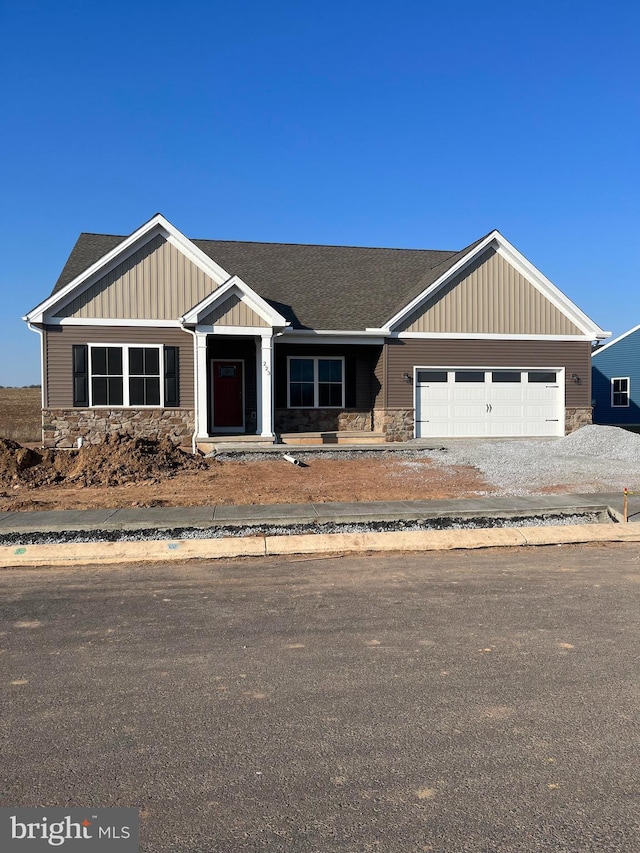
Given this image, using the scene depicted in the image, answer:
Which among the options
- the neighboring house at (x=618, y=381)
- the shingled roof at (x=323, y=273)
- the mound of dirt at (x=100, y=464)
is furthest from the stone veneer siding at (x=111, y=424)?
the neighboring house at (x=618, y=381)

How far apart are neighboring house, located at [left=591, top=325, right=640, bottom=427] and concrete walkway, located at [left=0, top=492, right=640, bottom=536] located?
24266 mm

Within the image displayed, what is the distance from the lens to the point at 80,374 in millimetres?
18891

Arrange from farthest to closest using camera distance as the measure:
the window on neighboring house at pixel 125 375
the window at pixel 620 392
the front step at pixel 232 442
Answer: the window at pixel 620 392 → the window on neighboring house at pixel 125 375 → the front step at pixel 232 442

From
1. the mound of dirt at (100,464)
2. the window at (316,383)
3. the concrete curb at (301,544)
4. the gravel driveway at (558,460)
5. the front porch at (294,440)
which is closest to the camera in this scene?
the concrete curb at (301,544)

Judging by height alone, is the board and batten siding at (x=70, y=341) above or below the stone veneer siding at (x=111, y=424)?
above

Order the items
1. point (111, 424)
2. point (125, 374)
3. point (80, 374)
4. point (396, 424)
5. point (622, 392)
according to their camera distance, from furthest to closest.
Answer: point (622, 392)
point (396, 424)
point (125, 374)
point (111, 424)
point (80, 374)

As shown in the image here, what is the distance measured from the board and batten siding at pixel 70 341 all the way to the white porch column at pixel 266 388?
7.74 ft

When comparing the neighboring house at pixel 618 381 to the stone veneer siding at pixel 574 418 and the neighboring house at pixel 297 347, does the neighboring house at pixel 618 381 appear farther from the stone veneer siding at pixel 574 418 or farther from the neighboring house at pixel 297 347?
the neighboring house at pixel 297 347

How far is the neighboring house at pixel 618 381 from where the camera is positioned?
32.7 metres

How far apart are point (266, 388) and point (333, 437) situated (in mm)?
2863

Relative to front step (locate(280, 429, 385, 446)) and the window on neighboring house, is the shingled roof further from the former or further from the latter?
front step (locate(280, 429, 385, 446))

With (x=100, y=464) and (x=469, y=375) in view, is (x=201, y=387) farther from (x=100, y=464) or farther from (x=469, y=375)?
(x=469, y=375)

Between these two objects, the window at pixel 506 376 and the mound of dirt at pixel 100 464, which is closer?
the mound of dirt at pixel 100 464

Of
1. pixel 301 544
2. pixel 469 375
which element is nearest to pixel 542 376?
pixel 469 375
